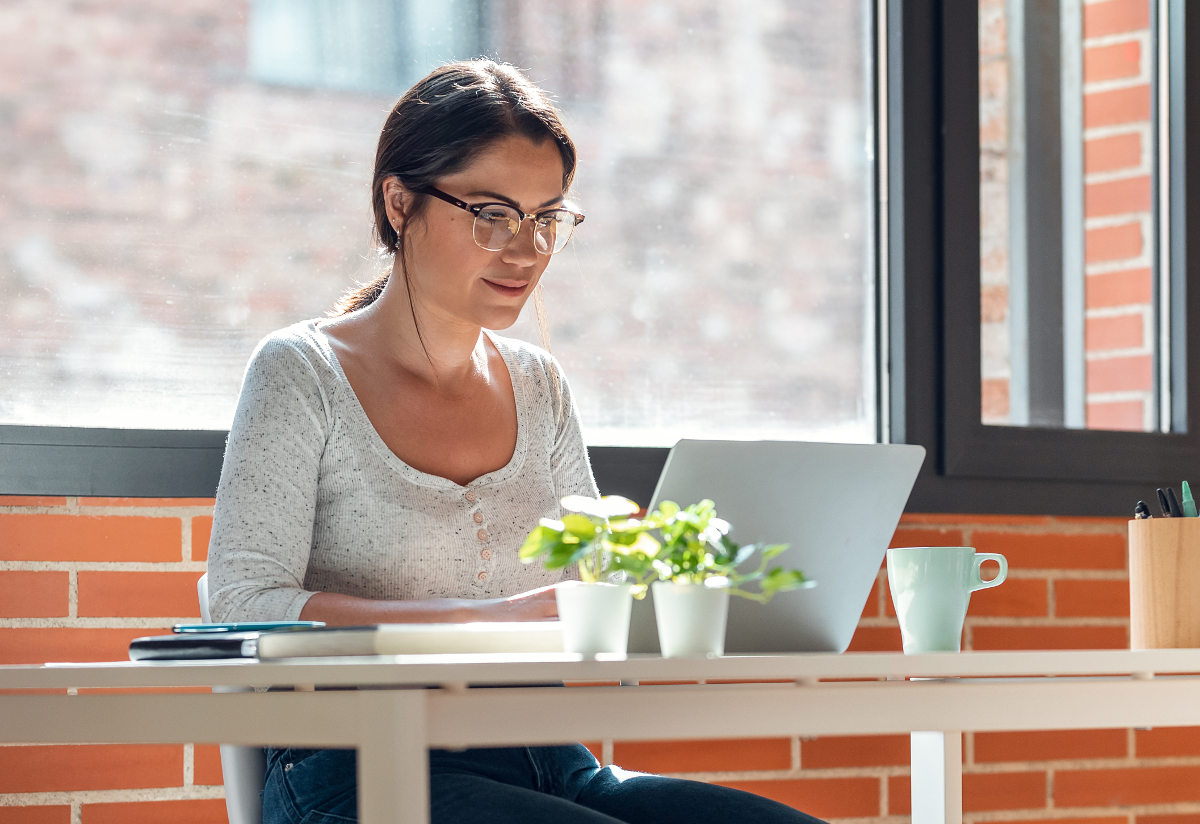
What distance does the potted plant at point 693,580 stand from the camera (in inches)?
34.2

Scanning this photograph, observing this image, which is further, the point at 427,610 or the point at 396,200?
the point at 396,200

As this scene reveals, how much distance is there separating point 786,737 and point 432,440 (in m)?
0.67

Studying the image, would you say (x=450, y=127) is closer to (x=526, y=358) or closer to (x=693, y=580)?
(x=526, y=358)

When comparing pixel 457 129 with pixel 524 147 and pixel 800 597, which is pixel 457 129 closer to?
pixel 524 147

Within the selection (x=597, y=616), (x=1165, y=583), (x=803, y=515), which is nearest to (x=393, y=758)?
(x=597, y=616)

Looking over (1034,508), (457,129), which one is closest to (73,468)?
(457,129)

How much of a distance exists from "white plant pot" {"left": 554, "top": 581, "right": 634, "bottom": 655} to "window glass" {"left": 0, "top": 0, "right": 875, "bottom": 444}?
43.1 inches

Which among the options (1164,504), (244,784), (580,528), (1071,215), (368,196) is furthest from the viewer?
(1071,215)

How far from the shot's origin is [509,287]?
5.30 feet

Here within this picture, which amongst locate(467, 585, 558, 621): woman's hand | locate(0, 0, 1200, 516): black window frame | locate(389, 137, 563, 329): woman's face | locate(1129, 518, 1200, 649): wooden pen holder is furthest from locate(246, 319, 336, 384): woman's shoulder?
locate(0, 0, 1200, 516): black window frame

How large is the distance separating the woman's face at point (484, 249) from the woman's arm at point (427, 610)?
0.48m

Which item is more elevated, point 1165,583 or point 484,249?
point 484,249

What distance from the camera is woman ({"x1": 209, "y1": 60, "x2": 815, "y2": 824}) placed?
124cm

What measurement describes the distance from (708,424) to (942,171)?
62cm
